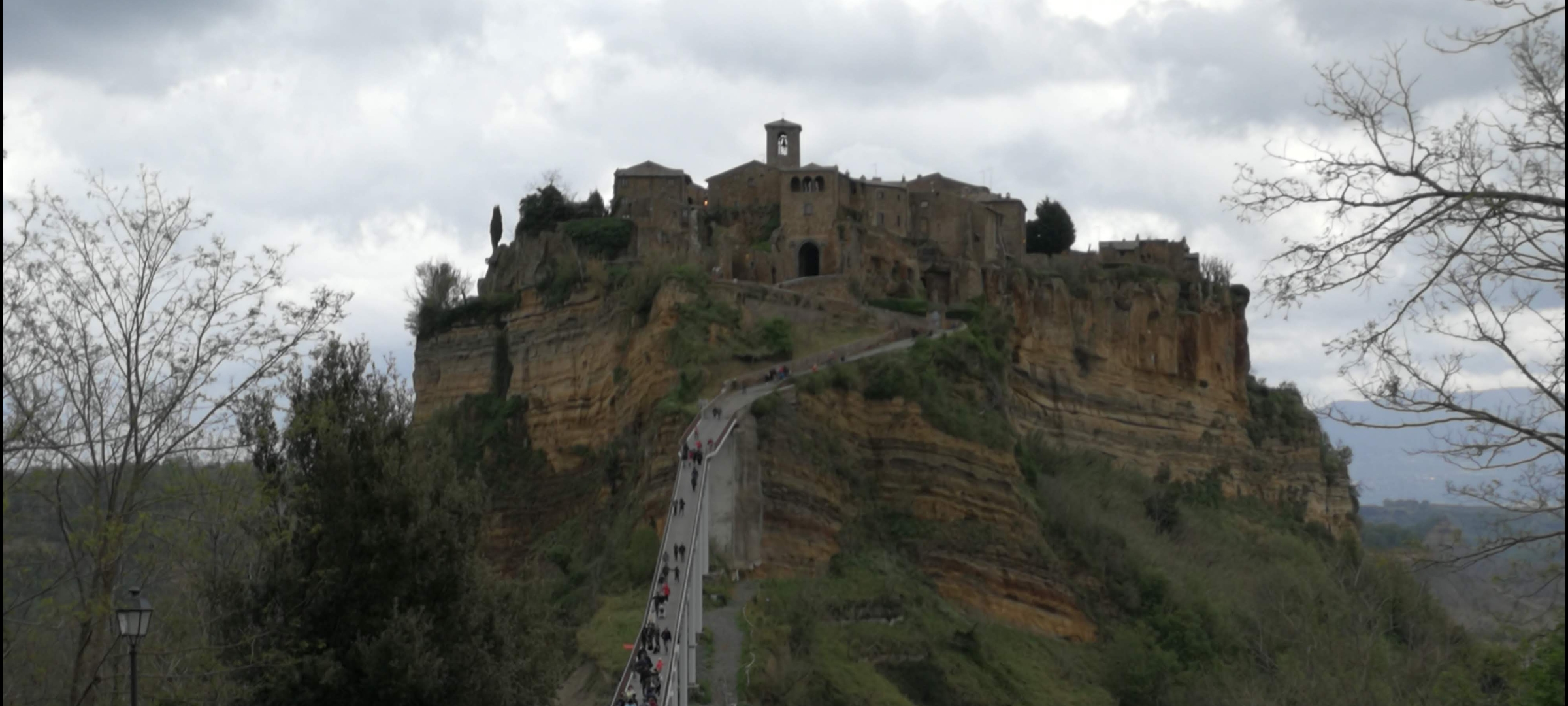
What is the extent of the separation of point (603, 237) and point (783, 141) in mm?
9477

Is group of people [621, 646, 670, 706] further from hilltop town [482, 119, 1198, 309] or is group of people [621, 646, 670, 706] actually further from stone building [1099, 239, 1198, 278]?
stone building [1099, 239, 1198, 278]

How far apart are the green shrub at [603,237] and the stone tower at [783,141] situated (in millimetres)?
7732

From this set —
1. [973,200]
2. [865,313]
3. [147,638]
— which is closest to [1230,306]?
[973,200]

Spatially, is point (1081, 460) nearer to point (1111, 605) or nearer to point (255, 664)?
point (1111, 605)

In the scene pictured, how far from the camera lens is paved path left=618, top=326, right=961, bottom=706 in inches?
1487

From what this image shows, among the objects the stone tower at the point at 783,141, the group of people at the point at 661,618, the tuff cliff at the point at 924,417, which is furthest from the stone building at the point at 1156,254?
the group of people at the point at 661,618

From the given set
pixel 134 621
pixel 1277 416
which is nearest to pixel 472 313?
pixel 1277 416

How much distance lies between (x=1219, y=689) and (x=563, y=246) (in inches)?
1130

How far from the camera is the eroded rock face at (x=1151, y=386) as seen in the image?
230ft

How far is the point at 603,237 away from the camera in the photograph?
214ft

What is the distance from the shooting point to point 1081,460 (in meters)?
67.7

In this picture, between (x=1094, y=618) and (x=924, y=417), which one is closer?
(x=1094, y=618)

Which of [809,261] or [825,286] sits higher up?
[809,261]

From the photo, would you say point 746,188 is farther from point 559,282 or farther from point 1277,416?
point 1277,416
